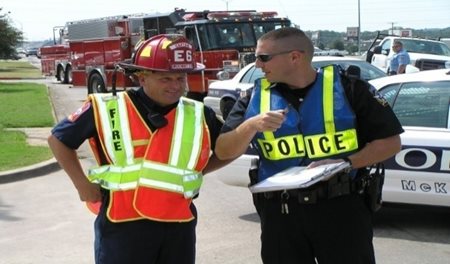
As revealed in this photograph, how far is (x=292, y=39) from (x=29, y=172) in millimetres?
6751

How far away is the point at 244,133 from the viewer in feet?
8.87

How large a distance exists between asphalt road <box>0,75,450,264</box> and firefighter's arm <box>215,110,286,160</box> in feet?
7.69

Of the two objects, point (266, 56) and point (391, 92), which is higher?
point (266, 56)

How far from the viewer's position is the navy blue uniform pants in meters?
2.70

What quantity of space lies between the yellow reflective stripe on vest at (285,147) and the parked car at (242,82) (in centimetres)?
798

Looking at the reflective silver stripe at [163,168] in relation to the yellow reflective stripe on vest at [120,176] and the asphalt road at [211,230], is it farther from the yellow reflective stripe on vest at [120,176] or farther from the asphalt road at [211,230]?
the asphalt road at [211,230]

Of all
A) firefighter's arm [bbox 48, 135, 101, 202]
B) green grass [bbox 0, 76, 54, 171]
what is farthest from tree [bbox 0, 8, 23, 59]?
firefighter's arm [bbox 48, 135, 101, 202]

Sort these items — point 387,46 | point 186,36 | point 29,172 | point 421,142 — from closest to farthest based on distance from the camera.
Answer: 1. point 421,142
2. point 29,172
3. point 186,36
4. point 387,46

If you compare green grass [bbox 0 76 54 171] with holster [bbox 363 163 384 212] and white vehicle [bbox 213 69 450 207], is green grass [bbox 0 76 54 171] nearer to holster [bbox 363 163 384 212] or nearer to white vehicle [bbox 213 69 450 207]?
white vehicle [bbox 213 69 450 207]

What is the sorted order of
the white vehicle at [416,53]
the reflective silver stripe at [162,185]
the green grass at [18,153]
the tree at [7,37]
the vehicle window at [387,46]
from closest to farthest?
the reflective silver stripe at [162,185] < the green grass at [18,153] < the white vehicle at [416,53] < the vehicle window at [387,46] < the tree at [7,37]

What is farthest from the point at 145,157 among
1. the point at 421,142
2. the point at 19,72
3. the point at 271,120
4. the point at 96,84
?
the point at 19,72

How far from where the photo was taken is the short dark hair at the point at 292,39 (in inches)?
111

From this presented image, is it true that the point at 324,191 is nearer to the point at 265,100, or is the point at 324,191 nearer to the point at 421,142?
the point at 265,100

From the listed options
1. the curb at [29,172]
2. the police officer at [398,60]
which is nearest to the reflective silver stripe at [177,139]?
the curb at [29,172]
